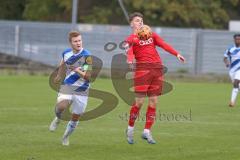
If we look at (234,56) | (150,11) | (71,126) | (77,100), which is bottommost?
(150,11)

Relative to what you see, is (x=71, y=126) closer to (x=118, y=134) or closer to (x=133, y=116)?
(x=133, y=116)

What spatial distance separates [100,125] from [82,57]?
4244 mm

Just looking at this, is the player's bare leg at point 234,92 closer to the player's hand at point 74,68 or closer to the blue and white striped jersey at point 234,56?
the blue and white striped jersey at point 234,56

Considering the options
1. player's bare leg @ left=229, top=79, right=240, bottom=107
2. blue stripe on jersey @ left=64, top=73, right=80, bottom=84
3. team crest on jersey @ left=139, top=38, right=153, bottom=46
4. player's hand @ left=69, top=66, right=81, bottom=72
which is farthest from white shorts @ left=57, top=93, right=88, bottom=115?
player's bare leg @ left=229, top=79, right=240, bottom=107

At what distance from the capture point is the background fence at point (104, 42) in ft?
141

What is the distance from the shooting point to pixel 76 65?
1298 centimetres

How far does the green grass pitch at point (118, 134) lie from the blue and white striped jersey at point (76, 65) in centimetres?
108

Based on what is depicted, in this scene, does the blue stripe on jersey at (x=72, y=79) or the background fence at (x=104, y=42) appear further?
the background fence at (x=104, y=42)

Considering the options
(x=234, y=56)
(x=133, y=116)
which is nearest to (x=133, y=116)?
(x=133, y=116)

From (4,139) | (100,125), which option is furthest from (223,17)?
(4,139)

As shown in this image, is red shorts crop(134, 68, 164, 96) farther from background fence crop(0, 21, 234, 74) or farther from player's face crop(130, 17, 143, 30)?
background fence crop(0, 21, 234, 74)

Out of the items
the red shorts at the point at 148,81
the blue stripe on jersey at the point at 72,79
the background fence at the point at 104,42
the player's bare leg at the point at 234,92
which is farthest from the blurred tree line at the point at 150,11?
the blue stripe on jersey at the point at 72,79

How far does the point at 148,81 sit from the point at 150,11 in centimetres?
3954

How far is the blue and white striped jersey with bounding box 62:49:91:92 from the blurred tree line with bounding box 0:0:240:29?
38976 millimetres
